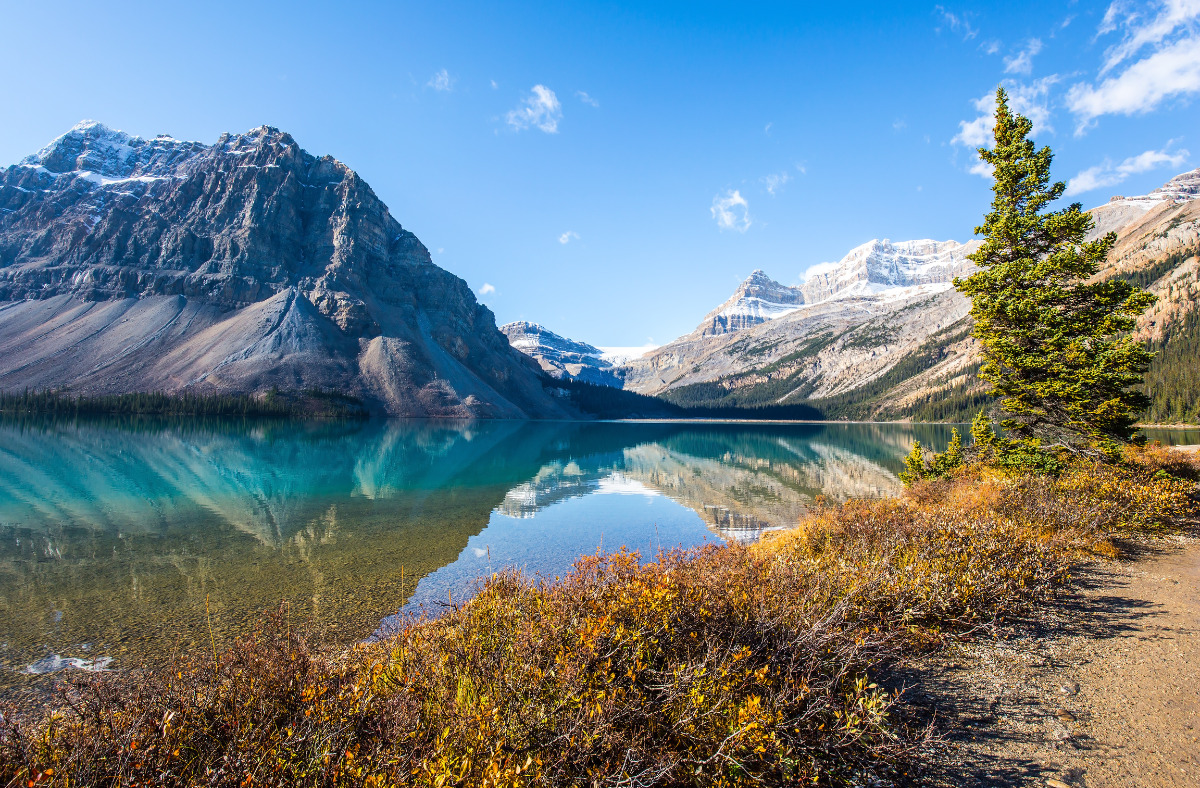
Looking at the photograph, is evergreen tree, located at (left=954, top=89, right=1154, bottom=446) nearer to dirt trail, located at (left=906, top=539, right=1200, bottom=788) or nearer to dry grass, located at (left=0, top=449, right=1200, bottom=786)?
dirt trail, located at (left=906, top=539, right=1200, bottom=788)

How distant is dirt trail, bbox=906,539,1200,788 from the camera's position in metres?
4.49

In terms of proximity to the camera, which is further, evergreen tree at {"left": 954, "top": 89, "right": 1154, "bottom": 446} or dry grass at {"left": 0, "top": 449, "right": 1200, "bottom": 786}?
evergreen tree at {"left": 954, "top": 89, "right": 1154, "bottom": 446}

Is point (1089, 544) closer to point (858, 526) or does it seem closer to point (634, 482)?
point (858, 526)

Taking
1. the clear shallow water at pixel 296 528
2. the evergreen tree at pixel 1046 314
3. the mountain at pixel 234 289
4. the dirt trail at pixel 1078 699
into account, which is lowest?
the clear shallow water at pixel 296 528

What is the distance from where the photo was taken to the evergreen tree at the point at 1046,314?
1546 cm

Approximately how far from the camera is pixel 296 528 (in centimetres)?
2027

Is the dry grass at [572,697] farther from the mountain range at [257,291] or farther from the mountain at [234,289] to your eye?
the mountain at [234,289]

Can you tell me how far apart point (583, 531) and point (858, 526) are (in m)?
12.9

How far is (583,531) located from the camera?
21562mm

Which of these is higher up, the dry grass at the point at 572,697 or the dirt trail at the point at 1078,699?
the dry grass at the point at 572,697

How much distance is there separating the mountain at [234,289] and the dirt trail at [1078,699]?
452 ft

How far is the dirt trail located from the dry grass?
489 millimetres

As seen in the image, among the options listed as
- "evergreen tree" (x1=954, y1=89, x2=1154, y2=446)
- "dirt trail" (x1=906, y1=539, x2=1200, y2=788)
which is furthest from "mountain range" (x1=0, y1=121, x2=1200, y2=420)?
"dirt trail" (x1=906, y1=539, x2=1200, y2=788)

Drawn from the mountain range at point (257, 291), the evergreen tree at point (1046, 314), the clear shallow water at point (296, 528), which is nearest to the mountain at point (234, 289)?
the mountain range at point (257, 291)
